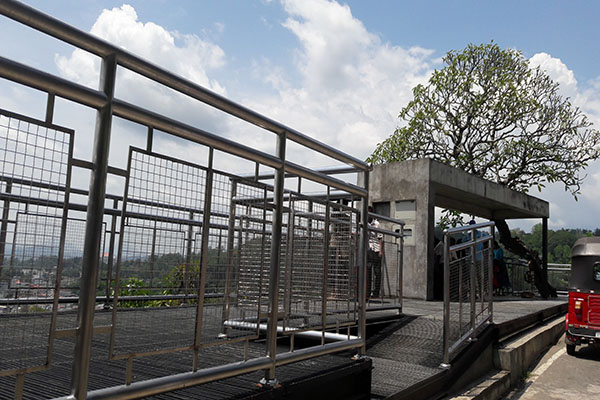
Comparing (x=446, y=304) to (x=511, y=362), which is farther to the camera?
(x=511, y=362)

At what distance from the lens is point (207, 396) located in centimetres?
290

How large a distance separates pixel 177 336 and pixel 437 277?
992 cm

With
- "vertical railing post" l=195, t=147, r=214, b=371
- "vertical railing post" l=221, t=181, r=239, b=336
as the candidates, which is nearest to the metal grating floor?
"vertical railing post" l=195, t=147, r=214, b=371

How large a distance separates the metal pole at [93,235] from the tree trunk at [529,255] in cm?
1642

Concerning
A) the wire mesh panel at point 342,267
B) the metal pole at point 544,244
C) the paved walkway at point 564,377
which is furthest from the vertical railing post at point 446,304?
the metal pole at point 544,244

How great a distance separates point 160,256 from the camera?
8.66 feet

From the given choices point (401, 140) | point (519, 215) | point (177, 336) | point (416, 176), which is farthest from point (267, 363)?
point (401, 140)

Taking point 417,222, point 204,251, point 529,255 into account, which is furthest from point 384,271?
point 529,255

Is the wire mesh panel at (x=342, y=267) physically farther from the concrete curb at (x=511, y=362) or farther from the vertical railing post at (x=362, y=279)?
the concrete curb at (x=511, y=362)

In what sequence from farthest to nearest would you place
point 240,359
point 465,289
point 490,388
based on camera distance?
point 465,289 → point 490,388 → point 240,359

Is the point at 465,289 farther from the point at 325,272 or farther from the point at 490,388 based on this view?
the point at 325,272

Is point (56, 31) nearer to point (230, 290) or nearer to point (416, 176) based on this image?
point (230, 290)

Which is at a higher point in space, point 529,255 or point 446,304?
point 529,255

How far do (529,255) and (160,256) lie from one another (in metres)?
16.7
